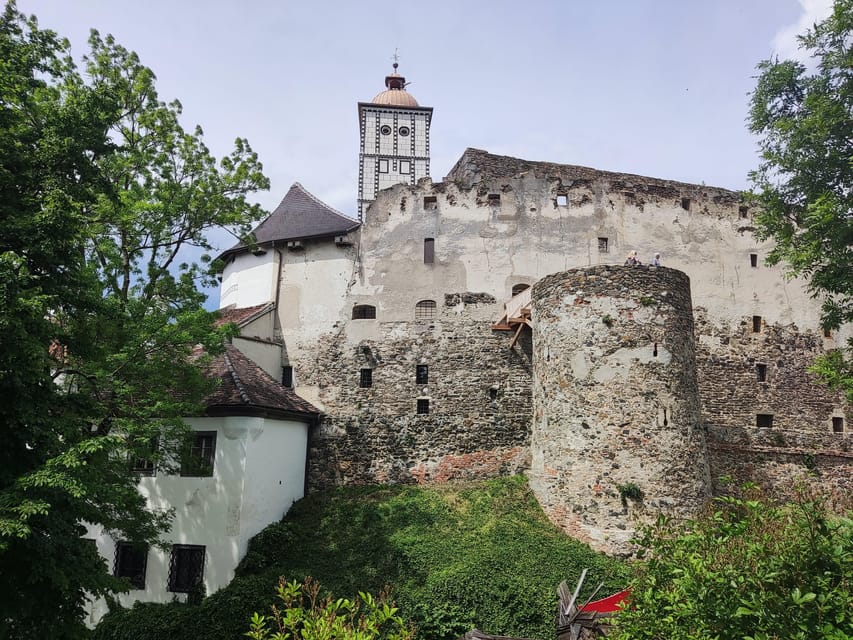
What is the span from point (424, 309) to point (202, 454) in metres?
7.83

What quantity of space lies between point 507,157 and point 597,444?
410 inches

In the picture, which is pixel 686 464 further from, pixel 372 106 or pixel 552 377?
pixel 372 106

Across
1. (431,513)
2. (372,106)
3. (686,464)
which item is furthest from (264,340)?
(372,106)

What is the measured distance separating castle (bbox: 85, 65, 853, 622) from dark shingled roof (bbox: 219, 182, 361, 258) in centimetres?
9

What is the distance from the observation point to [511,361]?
18.7 m

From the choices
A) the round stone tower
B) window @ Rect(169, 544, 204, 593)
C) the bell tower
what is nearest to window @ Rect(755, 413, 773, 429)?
the round stone tower

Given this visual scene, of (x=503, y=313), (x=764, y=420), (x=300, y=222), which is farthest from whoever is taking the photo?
(x=300, y=222)

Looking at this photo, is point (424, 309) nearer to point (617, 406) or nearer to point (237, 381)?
point (237, 381)

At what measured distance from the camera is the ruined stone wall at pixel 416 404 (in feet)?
58.7

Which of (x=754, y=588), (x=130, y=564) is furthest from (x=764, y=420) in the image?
(x=130, y=564)

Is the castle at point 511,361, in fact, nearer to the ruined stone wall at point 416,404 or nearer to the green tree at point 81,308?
the ruined stone wall at point 416,404

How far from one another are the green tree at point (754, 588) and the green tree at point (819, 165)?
29.1 ft

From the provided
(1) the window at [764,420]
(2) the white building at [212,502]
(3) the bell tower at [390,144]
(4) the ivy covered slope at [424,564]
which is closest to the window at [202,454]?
(2) the white building at [212,502]

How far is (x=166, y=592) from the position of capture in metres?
13.9
